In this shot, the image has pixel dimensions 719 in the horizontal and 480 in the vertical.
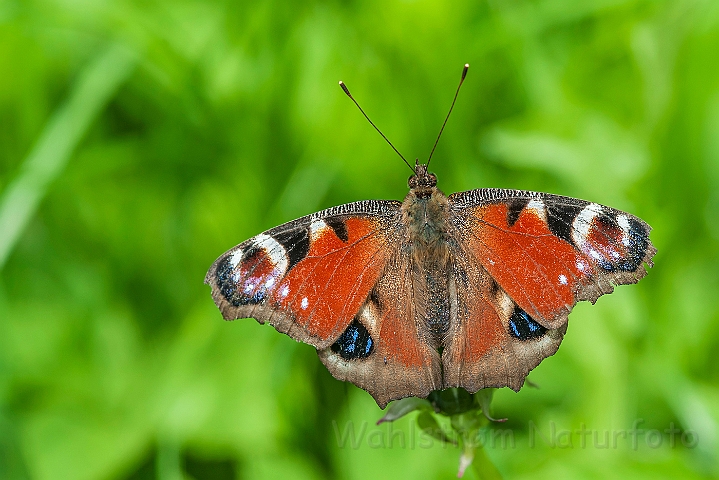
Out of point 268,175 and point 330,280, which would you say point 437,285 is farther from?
point 268,175

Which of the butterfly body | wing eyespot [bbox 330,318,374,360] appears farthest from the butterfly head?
wing eyespot [bbox 330,318,374,360]

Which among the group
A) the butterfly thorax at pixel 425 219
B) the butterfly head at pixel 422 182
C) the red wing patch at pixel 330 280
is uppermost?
the butterfly head at pixel 422 182

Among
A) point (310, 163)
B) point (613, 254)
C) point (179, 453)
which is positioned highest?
point (310, 163)

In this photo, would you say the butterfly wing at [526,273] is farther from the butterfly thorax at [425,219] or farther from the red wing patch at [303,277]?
the red wing patch at [303,277]

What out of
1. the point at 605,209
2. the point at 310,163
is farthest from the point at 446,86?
the point at 605,209

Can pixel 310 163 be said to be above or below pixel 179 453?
above

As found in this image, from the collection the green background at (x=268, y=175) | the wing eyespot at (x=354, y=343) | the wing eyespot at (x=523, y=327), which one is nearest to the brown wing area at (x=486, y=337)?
the wing eyespot at (x=523, y=327)

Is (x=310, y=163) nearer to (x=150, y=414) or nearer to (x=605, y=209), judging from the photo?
(x=150, y=414)
